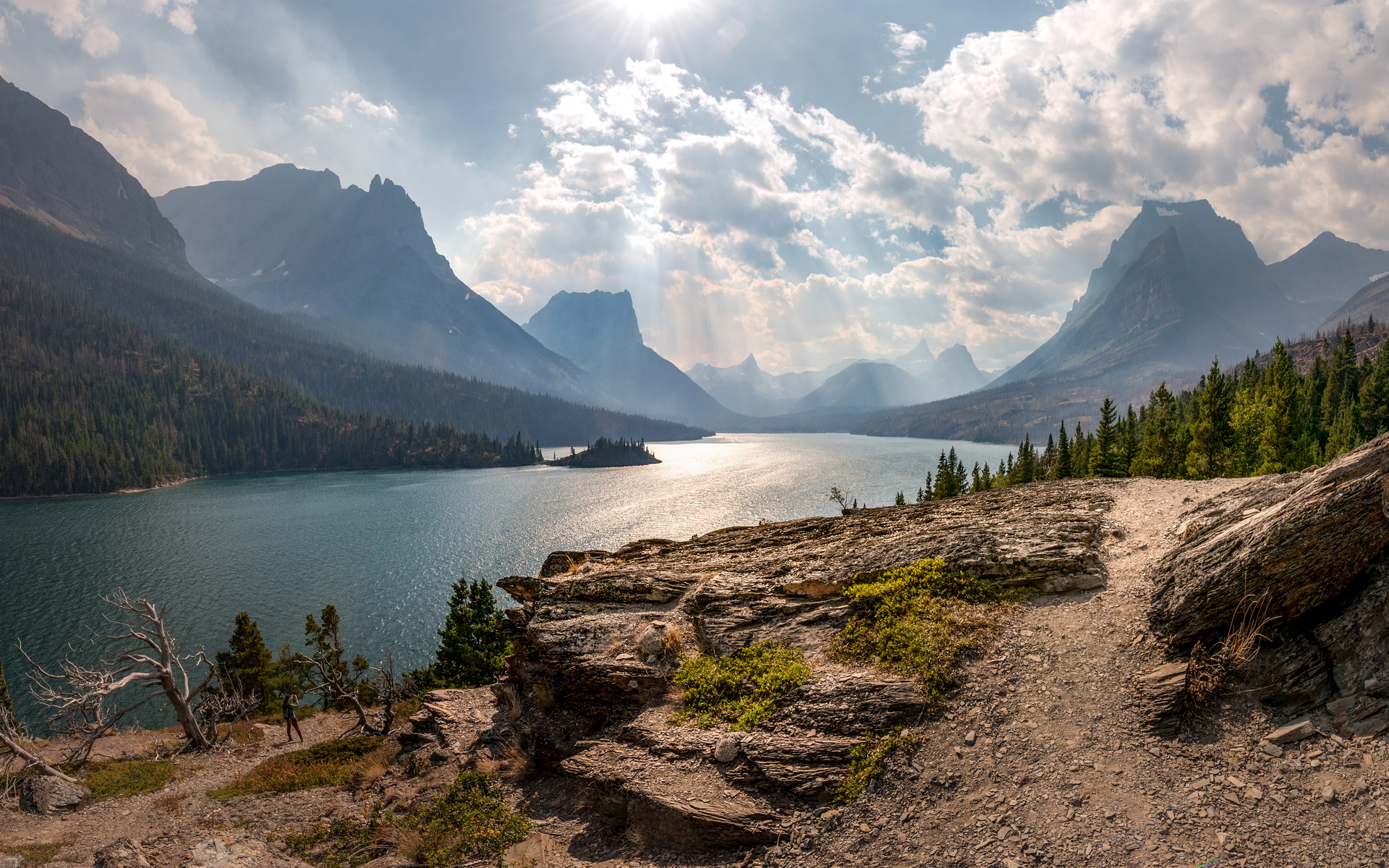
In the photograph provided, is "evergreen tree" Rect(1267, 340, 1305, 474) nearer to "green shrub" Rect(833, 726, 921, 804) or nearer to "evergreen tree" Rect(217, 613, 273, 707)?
"green shrub" Rect(833, 726, 921, 804)

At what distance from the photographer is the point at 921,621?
12.4m

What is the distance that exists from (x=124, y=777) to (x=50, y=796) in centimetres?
266

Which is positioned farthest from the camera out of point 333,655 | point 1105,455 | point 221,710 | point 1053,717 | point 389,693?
Result: point 1105,455

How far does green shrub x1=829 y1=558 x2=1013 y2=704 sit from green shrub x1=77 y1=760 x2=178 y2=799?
96.1ft

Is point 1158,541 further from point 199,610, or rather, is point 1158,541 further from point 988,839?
point 199,610

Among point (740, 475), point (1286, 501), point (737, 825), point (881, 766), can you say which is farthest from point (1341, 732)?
point (740, 475)

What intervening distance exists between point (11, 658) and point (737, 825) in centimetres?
6890

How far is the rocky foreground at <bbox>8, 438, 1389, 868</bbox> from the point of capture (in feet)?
24.6

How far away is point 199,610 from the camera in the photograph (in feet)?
184

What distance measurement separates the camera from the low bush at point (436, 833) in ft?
38.9

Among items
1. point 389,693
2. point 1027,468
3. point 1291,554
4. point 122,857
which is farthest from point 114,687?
point 1027,468

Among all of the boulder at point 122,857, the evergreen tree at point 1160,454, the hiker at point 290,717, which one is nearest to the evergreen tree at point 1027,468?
the evergreen tree at point 1160,454

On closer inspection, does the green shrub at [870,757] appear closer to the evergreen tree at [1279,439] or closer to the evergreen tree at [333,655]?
the evergreen tree at [333,655]

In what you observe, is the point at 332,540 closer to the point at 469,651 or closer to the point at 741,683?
the point at 469,651
